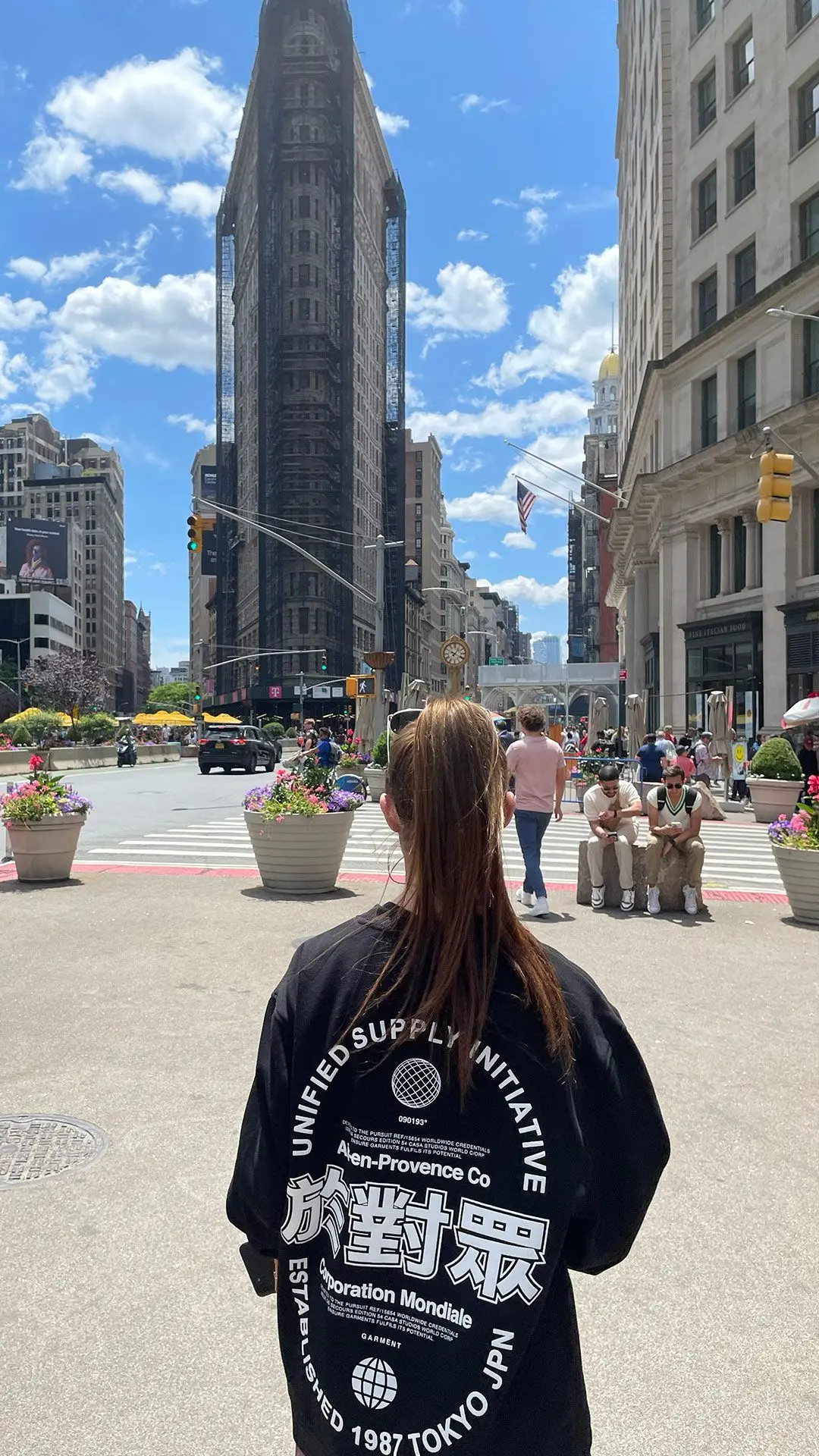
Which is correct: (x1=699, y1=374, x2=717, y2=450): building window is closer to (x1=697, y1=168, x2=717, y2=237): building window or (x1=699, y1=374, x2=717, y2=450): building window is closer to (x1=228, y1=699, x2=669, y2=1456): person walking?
(x1=697, y1=168, x2=717, y2=237): building window

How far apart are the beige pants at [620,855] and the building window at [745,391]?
77.0 ft

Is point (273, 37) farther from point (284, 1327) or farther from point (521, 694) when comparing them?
point (284, 1327)

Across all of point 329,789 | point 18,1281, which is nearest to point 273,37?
point 329,789

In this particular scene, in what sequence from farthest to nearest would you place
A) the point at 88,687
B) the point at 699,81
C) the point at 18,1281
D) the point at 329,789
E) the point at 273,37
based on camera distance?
the point at 273,37 < the point at 88,687 < the point at 699,81 < the point at 329,789 < the point at 18,1281

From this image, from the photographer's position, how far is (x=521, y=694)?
6581cm

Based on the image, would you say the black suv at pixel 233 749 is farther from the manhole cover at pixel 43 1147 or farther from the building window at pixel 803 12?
the manhole cover at pixel 43 1147

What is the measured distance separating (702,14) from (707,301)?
932cm

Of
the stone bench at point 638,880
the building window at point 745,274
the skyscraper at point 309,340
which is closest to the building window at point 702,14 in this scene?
the building window at point 745,274

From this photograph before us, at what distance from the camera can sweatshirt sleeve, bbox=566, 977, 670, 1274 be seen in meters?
1.51

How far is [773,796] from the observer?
743 inches

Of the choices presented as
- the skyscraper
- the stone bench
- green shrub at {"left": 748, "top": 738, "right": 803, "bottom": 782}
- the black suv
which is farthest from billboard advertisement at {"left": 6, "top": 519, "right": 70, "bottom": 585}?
the stone bench

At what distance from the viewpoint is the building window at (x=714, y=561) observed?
33094 millimetres

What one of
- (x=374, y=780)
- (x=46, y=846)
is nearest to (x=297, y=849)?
(x=46, y=846)

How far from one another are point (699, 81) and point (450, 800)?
39341 mm
